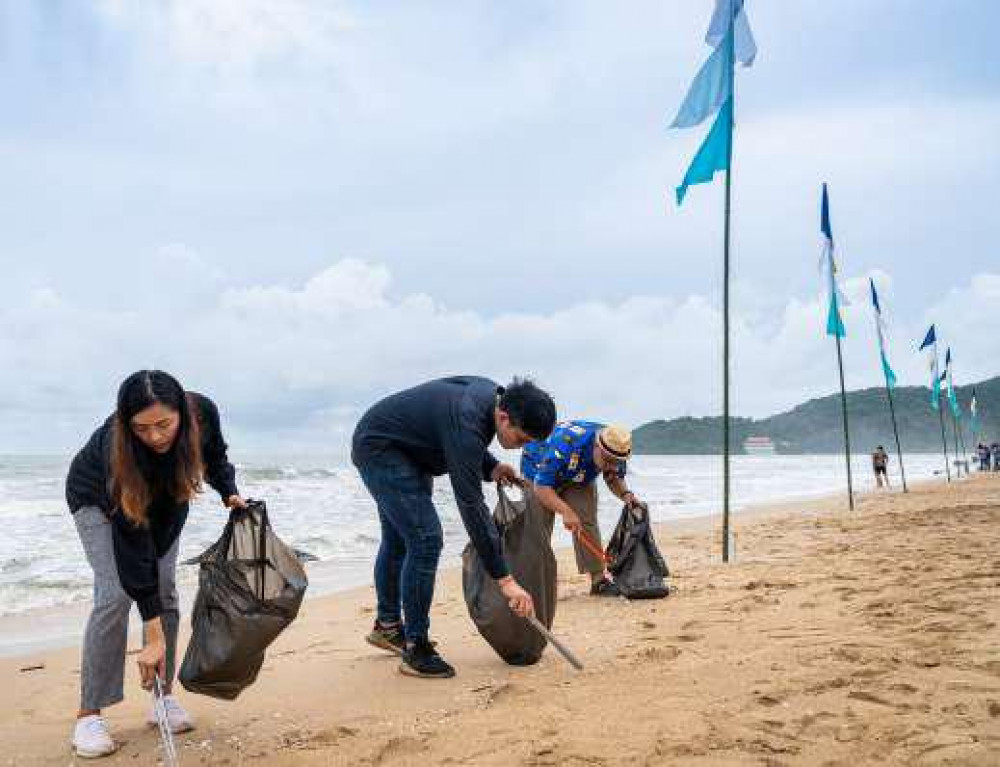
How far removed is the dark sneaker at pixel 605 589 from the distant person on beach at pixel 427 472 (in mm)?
1892

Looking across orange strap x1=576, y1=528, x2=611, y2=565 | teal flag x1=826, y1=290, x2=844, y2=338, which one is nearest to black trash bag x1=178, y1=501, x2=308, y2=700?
orange strap x1=576, y1=528, x2=611, y2=565

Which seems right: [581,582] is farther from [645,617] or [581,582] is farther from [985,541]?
[985,541]

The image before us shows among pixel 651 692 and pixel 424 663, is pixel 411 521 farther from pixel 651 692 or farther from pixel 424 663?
pixel 651 692

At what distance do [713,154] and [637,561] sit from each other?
3767mm

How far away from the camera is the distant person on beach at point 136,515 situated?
2562 mm

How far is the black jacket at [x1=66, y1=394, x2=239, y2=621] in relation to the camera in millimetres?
2617

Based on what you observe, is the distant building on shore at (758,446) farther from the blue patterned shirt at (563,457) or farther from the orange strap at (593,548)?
the blue patterned shirt at (563,457)

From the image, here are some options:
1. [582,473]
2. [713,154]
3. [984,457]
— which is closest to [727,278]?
[713,154]

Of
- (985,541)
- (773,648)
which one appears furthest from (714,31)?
(773,648)

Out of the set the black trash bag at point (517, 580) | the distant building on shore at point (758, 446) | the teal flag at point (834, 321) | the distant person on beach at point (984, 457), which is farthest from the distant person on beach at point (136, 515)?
the distant building on shore at point (758, 446)

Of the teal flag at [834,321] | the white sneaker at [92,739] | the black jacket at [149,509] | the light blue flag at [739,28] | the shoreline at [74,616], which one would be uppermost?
the light blue flag at [739,28]

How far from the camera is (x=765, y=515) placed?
13414 mm

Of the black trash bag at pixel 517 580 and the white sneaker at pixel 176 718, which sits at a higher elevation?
the black trash bag at pixel 517 580

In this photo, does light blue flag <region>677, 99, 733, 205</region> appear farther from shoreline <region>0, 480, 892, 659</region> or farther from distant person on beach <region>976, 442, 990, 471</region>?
distant person on beach <region>976, 442, 990, 471</region>
